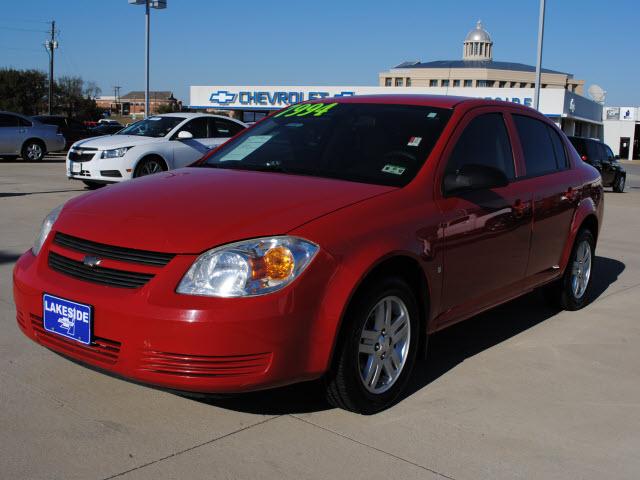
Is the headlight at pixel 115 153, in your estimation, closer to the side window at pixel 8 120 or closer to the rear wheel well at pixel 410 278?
the rear wheel well at pixel 410 278

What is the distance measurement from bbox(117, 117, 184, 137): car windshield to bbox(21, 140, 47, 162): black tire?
9.90m

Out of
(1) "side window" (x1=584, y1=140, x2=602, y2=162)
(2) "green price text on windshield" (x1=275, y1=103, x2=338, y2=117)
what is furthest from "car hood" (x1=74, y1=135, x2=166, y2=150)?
(1) "side window" (x1=584, y1=140, x2=602, y2=162)

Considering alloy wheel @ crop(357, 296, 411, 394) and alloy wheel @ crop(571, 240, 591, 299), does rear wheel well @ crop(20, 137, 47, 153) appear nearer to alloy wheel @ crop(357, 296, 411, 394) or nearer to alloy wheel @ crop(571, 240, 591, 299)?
alloy wheel @ crop(571, 240, 591, 299)

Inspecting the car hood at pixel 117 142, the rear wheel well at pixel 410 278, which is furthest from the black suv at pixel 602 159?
the rear wheel well at pixel 410 278

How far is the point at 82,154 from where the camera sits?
13805 millimetres

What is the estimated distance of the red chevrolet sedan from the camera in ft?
10.7

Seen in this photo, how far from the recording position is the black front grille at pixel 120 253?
3.33 meters

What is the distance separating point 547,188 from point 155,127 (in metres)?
10.3

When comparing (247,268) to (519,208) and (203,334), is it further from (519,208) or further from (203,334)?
(519,208)

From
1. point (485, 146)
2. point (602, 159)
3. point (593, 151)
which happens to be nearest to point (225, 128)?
point (485, 146)

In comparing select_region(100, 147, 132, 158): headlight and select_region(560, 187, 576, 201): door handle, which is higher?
select_region(100, 147, 132, 158): headlight

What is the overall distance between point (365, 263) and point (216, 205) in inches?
31.1

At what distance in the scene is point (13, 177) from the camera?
17250mm

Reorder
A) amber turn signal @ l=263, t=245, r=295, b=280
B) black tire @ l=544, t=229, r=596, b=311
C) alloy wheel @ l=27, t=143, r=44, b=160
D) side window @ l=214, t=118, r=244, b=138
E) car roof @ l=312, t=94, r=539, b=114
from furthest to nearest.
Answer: alloy wheel @ l=27, t=143, r=44, b=160
side window @ l=214, t=118, r=244, b=138
black tire @ l=544, t=229, r=596, b=311
car roof @ l=312, t=94, r=539, b=114
amber turn signal @ l=263, t=245, r=295, b=280
